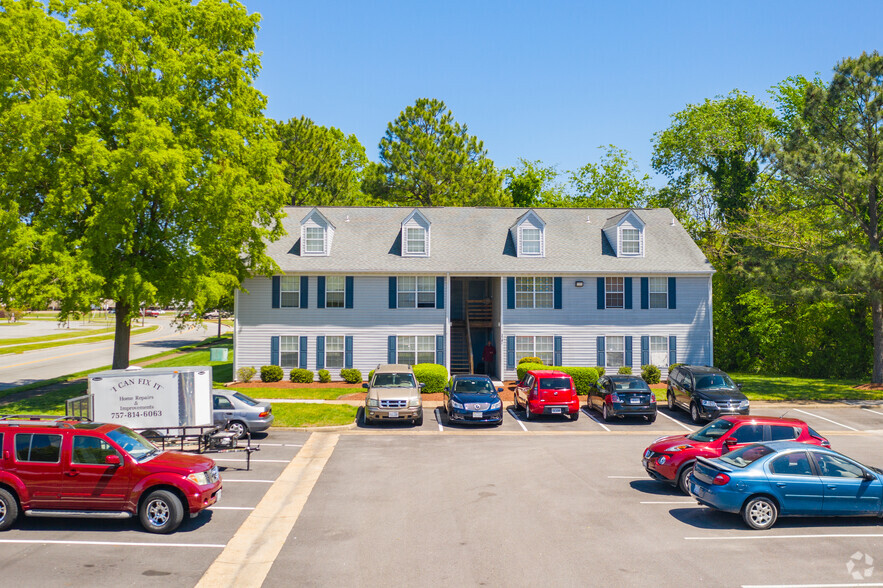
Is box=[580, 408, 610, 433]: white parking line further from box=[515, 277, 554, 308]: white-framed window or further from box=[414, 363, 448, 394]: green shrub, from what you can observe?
box=[515, 277, 554, 308]: white-framed window

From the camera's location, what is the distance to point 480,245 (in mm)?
33156

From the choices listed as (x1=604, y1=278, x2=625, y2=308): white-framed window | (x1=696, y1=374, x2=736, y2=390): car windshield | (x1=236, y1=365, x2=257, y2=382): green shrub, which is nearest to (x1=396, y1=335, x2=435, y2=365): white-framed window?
(x1=236, y1=365, x2=257, y2=382): green shrub

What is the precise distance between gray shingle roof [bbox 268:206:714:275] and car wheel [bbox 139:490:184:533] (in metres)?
20.5

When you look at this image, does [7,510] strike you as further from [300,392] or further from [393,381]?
[300,392]

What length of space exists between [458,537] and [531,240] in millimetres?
23329

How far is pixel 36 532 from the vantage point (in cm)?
1090

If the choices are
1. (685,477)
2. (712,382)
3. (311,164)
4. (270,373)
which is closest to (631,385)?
(712,382)

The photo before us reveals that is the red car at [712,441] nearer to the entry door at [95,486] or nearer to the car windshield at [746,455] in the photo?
the car windshield at [746,455]

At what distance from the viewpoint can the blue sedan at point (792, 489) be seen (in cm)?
1143

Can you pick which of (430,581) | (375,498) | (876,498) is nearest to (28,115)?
(375,498)

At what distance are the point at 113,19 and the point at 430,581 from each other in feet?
80.0

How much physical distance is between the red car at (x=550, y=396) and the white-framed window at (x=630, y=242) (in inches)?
461

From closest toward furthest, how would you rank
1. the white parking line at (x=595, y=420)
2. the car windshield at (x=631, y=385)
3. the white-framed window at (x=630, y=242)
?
the white parking line at (x=595, y=420) → the car windshield at (x=631, y=385) → the white-framed window at (x=630, y=242)

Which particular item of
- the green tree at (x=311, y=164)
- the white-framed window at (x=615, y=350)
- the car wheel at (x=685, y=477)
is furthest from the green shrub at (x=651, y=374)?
the green tree at (x=311, y=164)
